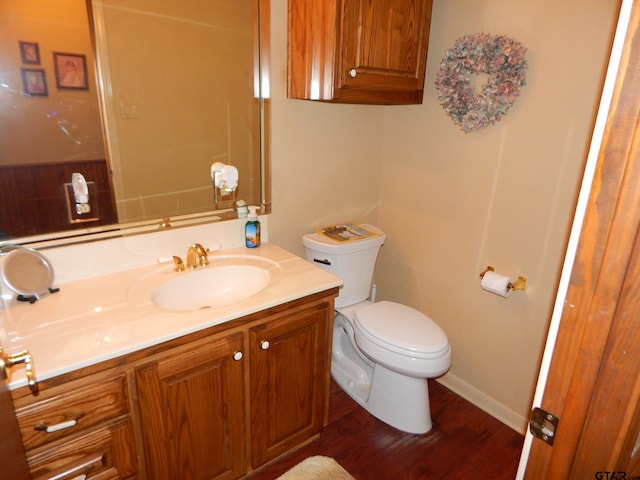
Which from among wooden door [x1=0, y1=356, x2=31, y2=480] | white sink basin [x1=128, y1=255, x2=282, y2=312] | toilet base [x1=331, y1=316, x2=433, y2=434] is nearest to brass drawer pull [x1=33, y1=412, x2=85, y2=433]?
wooden door [x1=0, y1=356, x2=31, y2=480]

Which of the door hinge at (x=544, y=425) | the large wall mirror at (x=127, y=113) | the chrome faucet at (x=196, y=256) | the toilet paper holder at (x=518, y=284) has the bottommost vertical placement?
the toilet paper holder at (x=518, y=284)

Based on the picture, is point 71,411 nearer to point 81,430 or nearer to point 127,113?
point 81,430

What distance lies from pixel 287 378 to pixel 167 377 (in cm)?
51

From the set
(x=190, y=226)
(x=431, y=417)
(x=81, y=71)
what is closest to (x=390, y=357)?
(x=431, y=417)

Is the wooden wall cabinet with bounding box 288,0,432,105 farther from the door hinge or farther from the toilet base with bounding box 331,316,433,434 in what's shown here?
the door hinge

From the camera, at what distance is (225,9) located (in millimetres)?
1685

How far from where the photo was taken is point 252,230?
189 cm

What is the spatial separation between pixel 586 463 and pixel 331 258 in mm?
1448

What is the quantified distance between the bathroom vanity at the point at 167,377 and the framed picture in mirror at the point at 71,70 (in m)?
0.70

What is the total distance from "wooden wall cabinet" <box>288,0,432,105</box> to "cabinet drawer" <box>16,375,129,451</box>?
1.33m

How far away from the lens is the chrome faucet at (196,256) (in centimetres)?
166

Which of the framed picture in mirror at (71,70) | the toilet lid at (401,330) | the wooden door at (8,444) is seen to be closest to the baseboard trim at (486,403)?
the toilet lid at (401,330)

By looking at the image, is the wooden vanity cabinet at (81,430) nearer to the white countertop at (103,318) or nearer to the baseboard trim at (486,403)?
the white countertop at (103,318)

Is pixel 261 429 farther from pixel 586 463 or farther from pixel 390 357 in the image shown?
pixel 586 463
